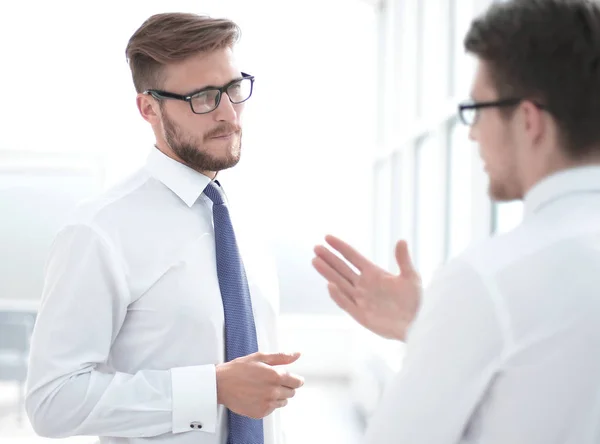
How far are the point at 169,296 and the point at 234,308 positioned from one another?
0.45ft

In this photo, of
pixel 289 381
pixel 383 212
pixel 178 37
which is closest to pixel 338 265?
pixel 289 381

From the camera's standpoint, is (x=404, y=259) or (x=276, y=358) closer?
Answer: (x=404, y=259)

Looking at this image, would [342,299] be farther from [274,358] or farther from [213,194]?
[213,194]

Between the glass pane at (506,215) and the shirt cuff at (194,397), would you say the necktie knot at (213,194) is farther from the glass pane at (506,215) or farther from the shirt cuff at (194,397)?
the glass pane at (506,215)

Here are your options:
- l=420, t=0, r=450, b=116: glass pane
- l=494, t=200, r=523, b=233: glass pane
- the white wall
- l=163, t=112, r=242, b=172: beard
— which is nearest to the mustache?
l=163, t=112, r=242, b=172: beard

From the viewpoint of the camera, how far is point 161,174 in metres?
1.57

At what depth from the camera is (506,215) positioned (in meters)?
2.41

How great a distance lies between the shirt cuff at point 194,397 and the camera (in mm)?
1380

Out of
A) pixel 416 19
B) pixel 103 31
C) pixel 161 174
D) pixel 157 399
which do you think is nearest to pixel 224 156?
pixel 161 174

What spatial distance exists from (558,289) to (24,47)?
5259 mm

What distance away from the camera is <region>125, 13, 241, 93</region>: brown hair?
157 cm

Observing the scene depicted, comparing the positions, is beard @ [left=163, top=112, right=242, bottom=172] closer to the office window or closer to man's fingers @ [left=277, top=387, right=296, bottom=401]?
man's fingers @ [left=277, top=387, right=296, bottom=401]

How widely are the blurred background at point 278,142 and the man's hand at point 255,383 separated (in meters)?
2.91

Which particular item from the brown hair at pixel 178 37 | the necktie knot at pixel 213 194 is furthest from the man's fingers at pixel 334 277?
the brown hair at pixel 178 37
